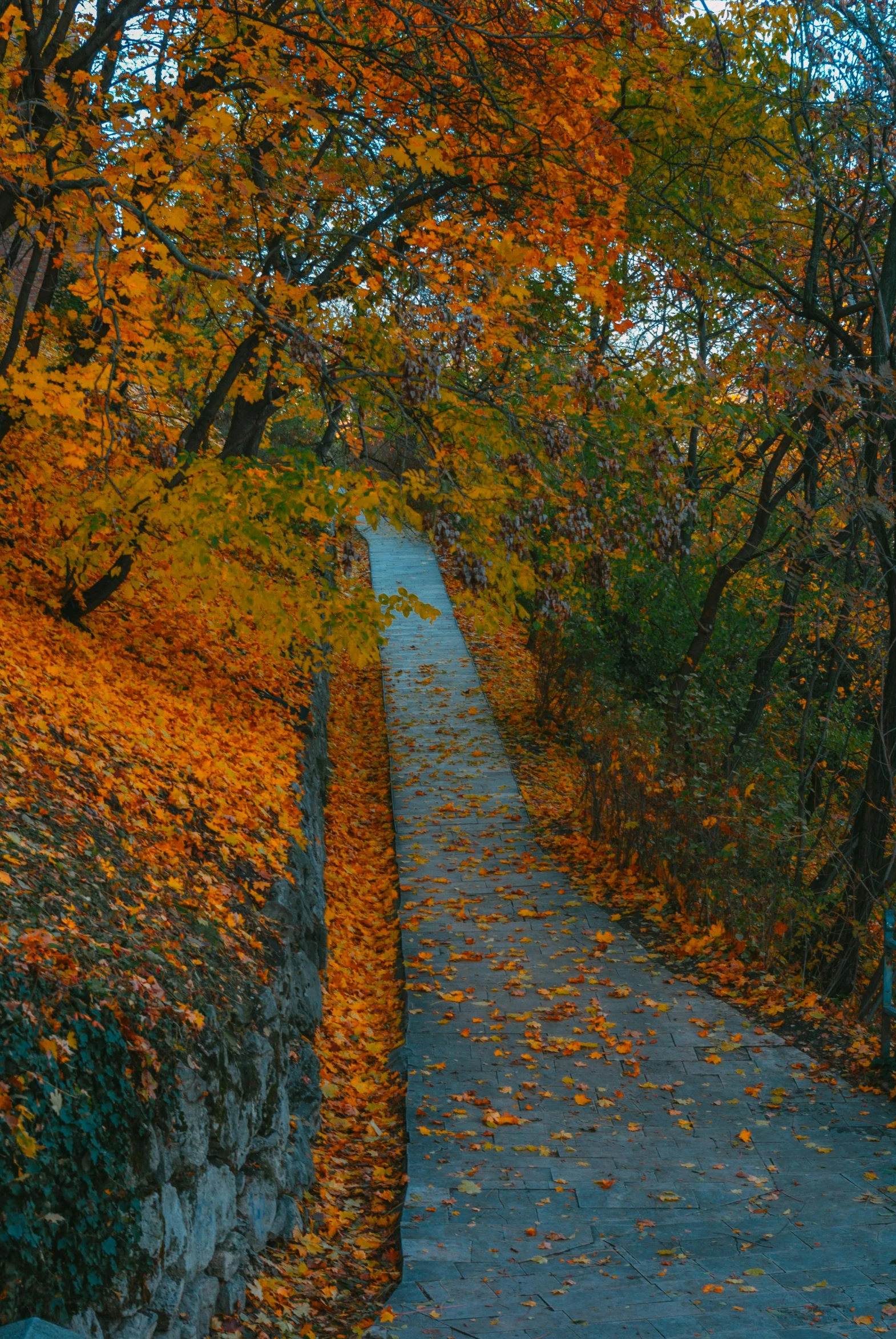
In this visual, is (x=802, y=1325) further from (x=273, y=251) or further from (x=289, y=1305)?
(x=273, y=251)

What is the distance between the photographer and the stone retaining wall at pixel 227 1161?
3.30 m

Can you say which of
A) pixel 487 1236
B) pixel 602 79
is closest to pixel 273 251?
pixel 602 79

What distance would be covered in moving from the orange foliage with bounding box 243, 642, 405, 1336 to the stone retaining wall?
165 mm

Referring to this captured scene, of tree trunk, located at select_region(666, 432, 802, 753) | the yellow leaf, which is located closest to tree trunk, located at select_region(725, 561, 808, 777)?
tree trunk, located at select_region(666, 432, 802, 753)

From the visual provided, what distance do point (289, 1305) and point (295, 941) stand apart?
2318 mm

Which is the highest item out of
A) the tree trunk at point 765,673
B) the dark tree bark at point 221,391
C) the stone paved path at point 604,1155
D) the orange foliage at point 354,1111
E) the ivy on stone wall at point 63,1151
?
the dark tree bark at point 221,391

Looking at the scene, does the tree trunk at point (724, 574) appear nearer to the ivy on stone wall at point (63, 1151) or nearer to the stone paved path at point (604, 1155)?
the stone paved path at point (604, 1155)

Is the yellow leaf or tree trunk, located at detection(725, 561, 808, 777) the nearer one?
the yellow leaf

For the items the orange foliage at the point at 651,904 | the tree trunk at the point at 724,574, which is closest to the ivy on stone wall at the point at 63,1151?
the orange foliage at the point at 651,904

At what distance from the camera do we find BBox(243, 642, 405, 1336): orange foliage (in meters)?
4.17

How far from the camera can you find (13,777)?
4.50 m

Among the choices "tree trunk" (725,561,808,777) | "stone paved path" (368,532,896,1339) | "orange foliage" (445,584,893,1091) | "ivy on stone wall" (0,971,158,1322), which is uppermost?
"tree trunk" (725,561,808,777)

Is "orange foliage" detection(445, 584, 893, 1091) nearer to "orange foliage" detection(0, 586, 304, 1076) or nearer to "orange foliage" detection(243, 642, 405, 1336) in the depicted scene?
"orange foliage" detection(243, 642, 405, 1336)

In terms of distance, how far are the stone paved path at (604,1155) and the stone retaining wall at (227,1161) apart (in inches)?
22.8
